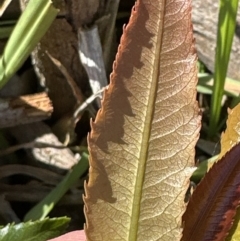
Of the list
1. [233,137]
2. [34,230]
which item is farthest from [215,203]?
[34,230]

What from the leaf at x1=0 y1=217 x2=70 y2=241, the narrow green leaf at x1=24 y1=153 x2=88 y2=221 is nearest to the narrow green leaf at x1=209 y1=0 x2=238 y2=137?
the narrow green leaf at x1=24 y1=153 x2=88 y2=221

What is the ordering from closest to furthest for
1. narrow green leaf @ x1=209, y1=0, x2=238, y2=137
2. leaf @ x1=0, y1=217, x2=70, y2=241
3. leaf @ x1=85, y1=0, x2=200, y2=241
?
leaf @ x1=85, y1=0, x2=200, y2=241 < leaf @ x1=0, y1=217, x2=70, y2=241 < narrow green leaf @ x1=209, y1=0, x2=238, y2=137

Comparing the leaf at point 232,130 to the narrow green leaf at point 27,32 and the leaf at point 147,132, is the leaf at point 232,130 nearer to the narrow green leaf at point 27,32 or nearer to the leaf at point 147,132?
the leaf at point 147,132

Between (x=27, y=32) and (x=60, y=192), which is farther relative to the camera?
(x=60, y=192)

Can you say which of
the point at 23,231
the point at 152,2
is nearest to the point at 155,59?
the point at 152,2

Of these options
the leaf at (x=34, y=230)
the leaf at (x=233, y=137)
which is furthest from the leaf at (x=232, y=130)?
the leaf at (x=34, y=230)

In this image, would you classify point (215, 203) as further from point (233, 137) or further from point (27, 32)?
point (27, 32)

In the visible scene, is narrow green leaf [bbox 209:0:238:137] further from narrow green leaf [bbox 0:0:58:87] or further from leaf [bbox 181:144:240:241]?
leaf [bbox 181:144:240:241]
